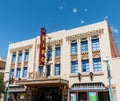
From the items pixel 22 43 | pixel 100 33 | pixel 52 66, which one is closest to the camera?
pixel 100 33

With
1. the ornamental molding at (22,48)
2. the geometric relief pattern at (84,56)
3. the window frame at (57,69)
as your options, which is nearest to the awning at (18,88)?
the window frame at (57,69)

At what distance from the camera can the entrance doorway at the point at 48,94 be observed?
27.3 meters

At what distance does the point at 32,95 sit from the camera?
27.6 metres

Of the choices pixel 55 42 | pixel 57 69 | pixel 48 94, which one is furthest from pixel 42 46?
pixel 48 94

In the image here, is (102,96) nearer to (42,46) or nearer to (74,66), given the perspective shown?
(74,66)

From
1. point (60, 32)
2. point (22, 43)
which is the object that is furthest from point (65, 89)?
point (22, 43)

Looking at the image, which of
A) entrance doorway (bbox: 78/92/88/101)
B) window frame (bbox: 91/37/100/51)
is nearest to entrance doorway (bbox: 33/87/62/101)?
entrance doorway (bbox: 78/92/88/101)

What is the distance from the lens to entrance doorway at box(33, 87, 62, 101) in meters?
27.3

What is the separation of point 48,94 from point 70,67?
7.10m

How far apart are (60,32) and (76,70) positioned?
24.7 feet

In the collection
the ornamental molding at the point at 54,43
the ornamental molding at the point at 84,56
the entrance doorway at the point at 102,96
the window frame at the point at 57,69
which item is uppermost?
the ornamental molding at the point at 54,43

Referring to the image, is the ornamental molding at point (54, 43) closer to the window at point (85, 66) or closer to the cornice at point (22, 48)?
the cornice at point (22, 48)

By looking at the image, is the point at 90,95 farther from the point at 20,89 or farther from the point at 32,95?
the point at 20,89

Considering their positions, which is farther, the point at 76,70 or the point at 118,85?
the point at 76,70
